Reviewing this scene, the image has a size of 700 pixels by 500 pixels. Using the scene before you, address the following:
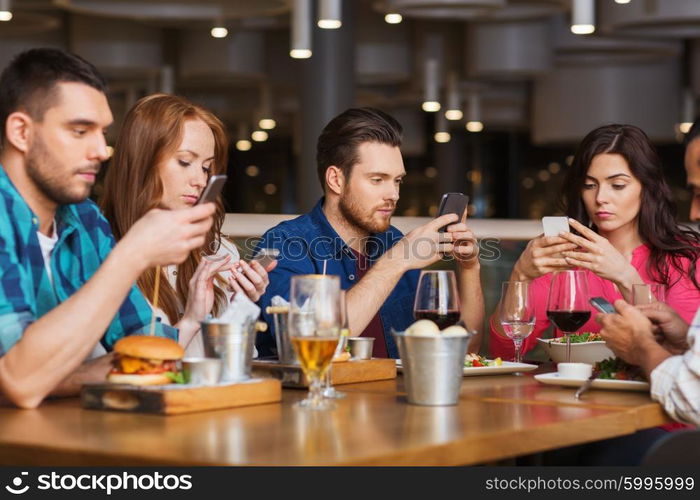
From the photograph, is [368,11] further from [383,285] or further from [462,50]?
[383,285]

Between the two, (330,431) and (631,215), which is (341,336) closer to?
(330,431)

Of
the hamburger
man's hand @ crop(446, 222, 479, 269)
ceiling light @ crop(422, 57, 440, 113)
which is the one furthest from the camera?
ceiling light @ crop(422, 57, 440, 113)

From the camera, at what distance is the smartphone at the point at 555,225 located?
3389 mm

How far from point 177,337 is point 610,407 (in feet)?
3.65

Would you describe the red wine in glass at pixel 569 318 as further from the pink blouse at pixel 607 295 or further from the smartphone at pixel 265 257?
the smartphone at pixel 265 257

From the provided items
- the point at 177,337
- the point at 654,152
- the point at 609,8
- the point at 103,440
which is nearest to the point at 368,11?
the point at 609,8

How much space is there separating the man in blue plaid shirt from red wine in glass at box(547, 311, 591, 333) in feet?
3.43

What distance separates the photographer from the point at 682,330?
2.62m

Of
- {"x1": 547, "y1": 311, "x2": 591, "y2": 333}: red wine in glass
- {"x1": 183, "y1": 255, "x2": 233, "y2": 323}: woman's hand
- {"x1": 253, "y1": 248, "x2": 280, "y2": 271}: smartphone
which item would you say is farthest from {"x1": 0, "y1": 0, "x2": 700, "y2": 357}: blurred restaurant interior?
{"x1": 547, "y1": 311, "x2": 591, "y2": 333}: red wine in glass

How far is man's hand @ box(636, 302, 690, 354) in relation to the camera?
2613mm

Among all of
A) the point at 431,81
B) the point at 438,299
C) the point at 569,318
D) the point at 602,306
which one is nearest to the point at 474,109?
the point at 431,81

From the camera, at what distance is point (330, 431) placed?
1.84 m

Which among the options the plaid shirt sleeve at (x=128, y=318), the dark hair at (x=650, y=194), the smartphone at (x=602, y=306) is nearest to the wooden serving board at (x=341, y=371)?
the plaid shirt sleeve at (x=128, y=318)

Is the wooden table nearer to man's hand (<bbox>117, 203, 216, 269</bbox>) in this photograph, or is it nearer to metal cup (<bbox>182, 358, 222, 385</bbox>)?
metal cup (<bbox>182, 358, 222, 385</bbox>)
